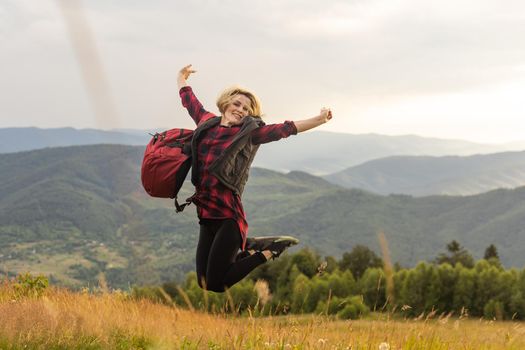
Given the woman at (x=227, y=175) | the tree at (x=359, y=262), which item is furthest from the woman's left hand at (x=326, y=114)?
the tree at (x=359, y=262)

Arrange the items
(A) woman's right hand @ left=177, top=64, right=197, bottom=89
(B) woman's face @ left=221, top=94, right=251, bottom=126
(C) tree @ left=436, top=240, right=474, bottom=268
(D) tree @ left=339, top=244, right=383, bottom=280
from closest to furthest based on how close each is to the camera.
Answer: (B) woman's face @ left=221, top=94, right=251, bottom=126 → (A) woman's right hand @ left=177, top=64, right=197, bottom=89 → (D) tree @ left=339, top=244, right=383, bottom=280 → (C) tree @ left=436, top=240, right=474, bottom=268

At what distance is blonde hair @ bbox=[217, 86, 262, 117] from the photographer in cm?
749

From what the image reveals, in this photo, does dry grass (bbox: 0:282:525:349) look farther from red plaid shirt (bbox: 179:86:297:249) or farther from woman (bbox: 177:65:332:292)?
red plaid shirt (bbox: 179:86:297:249)

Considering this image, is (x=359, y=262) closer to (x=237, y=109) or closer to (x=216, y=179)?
(x=237, y=109)

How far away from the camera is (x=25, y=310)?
6426 millimetres

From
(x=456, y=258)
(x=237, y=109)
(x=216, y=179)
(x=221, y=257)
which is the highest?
(x=237, y=109)

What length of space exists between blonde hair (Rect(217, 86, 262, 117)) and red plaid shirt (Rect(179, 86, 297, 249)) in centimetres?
34

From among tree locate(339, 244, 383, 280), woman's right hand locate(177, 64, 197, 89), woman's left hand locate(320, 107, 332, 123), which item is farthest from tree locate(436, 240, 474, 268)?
woman's left hand locate(320, 107, 332, 123)

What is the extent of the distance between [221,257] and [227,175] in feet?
3.08

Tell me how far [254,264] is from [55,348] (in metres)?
2.53

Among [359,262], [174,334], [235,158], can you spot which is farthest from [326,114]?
[359,262]

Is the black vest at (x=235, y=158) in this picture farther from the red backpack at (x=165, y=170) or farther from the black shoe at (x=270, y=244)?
the black shoe at (x=270, y=244)

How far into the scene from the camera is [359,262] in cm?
5981

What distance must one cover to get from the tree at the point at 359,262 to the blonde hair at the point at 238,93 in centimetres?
5306
